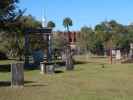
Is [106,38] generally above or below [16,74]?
above

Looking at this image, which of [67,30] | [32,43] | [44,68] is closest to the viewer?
[44,68]

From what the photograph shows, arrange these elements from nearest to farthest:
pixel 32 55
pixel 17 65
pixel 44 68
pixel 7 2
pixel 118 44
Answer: pixel 17 65
pixel 44 68
pixel 7 2
pixel 32 55
pixel 118 44

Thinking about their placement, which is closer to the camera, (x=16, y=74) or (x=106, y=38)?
(x=16, y=74)

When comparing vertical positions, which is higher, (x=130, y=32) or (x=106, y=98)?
(x=130, y=32)

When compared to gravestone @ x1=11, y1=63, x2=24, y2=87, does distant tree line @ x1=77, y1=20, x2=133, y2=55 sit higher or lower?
higher

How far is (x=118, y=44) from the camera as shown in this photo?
10581 cm

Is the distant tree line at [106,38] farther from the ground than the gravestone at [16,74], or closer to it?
farther from the ground

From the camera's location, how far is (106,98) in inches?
699

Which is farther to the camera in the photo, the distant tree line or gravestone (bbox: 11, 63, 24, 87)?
the distant tree line

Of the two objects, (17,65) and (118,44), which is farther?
(118,44)

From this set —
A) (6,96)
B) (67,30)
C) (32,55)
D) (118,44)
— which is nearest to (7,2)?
(32,55)

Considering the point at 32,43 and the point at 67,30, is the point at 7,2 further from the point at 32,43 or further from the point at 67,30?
the point at 67,30

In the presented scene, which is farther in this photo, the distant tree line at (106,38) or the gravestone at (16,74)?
the distant tree line at (106,38)

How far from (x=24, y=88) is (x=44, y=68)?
13166 mm
